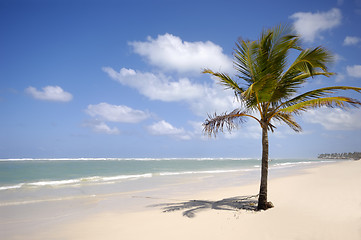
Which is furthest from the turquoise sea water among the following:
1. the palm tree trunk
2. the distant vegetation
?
Answer: the distant vegetation

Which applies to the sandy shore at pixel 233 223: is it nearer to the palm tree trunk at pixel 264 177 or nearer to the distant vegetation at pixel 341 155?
the palm tree trunk at pixel 264 177

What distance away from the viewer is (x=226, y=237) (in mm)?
4930

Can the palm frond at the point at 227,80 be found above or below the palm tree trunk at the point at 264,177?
above

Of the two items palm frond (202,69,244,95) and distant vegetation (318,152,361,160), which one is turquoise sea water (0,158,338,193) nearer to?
palm frond (202,69,244,95)

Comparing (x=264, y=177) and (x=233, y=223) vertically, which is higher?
(x=264, y=177)

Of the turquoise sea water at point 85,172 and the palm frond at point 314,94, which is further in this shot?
the turquoise sea water at point 85,172

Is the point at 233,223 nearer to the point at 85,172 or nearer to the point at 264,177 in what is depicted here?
the point at 264,177

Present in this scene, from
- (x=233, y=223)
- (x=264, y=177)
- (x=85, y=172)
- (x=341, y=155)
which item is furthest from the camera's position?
(x=341, y=155)

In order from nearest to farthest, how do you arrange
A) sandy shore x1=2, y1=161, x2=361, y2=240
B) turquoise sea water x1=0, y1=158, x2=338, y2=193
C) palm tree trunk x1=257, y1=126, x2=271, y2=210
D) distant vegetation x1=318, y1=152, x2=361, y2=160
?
sandy shore x1=2, y1=161, x2=361, y2=240 → palm tree trunk x1=257, y1=126, x2=271, y2=210 → turquoise sea water x1=0, y1=158, x2=338, y2=193 → distant vegetation x1=318, y1=152, x2=361, y2=160

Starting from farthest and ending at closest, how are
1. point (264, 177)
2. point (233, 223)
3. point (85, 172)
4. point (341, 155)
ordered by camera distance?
point (341, 155), point (85, 172), point (264, 177), point (233, 223)

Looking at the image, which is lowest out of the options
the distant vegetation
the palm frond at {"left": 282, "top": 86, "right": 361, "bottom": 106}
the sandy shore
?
the distant vegetation

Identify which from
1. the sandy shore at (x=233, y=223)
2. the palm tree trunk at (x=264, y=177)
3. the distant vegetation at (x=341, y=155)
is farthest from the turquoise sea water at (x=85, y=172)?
the distant vegetation at (x=341, y=155)

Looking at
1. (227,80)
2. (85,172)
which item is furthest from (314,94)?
(85,172)

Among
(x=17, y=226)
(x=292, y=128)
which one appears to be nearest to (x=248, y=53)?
(x=292, y=128)
